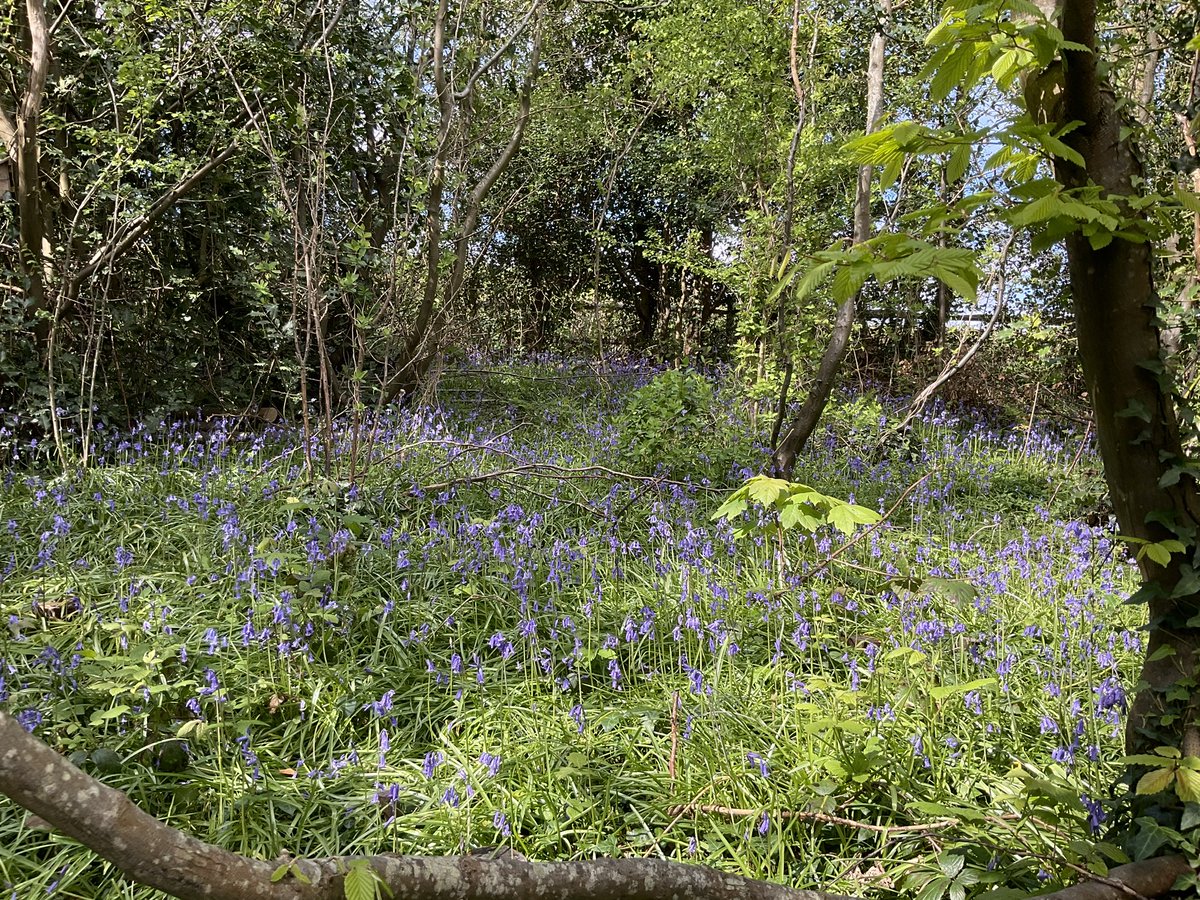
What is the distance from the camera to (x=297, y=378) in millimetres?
6430

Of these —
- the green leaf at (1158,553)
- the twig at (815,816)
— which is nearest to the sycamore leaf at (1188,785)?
the green leaf at (1158,553)

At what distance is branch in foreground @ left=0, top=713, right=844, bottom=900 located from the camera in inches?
30.5

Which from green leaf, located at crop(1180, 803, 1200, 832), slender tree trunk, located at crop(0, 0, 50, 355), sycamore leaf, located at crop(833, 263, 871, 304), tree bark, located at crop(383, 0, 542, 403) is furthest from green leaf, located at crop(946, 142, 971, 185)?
slender tree trunk, located at crop(0, 0, 50, 355)

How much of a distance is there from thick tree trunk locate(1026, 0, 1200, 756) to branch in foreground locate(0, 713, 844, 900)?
1.58 m

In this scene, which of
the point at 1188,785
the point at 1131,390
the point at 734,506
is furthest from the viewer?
the point at 734,506

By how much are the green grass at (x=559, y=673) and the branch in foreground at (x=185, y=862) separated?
2.94 ft

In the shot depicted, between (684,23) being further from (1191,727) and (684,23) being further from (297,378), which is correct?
A: (1191,727)

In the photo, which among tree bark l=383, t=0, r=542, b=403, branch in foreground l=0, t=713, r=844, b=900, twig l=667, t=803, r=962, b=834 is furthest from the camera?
tree bark l=383, t=0, r=542, b=403

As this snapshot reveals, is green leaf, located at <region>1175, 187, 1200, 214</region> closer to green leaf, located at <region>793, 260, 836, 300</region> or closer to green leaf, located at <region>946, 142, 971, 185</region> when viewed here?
green leaf, located at <region>946, 142, 971, 185</region>

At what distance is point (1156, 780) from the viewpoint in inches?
63.2

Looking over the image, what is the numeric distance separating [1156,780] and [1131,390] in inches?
33.8

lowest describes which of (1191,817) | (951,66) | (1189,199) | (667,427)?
(1191,817)

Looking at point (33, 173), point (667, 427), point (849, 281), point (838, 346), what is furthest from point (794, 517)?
point (33, 173)

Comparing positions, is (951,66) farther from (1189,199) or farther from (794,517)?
(794,517)
